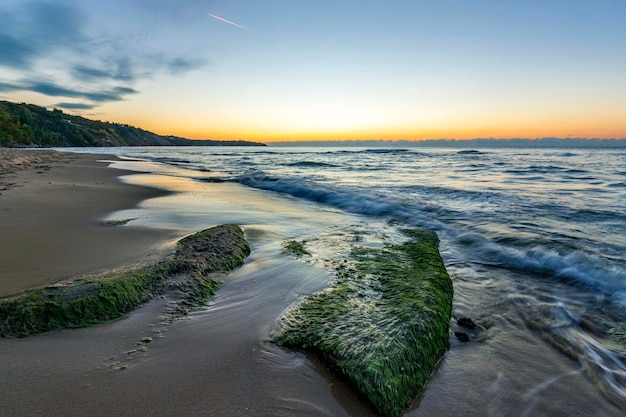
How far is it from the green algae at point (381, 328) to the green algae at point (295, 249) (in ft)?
3.06

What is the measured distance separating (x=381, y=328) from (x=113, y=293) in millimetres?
2547

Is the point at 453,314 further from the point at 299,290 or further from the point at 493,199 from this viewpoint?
the point at 493,199

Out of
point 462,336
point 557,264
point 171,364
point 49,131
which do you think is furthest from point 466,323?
point 49,131

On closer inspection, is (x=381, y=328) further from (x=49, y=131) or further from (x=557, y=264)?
(x=49, y=131)

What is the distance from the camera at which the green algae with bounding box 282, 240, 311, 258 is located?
5.23 metres

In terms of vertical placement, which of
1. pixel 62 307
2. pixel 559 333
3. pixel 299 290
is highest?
pixel 62 307

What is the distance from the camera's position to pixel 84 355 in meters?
2.45

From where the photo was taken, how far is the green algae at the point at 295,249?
5.23m

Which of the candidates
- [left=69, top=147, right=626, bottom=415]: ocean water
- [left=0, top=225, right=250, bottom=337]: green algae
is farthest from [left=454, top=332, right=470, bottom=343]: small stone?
[left=0, top=225, right=250, bottom=337]: green algae

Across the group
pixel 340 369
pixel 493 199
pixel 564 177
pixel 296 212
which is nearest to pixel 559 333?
pixel 340 369

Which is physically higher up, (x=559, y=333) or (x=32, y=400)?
(x=32, y=400)

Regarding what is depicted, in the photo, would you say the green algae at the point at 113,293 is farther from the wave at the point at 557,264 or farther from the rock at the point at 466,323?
the wave at the point at 557,264

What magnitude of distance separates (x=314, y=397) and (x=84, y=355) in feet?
5.63

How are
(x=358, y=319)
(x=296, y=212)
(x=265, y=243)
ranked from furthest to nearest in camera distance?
(x=296, y=212), (x=265, y=243), (x=358, y=319)
